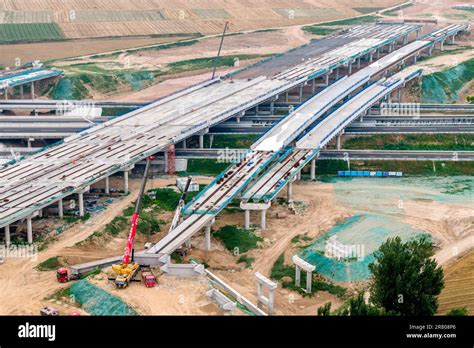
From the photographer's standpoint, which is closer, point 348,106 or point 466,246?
point 466,246

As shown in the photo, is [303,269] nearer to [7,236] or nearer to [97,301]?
[97,301]

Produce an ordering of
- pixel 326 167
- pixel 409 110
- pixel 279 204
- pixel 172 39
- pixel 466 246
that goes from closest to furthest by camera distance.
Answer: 1. pixel 466 246
2. pixel 279 204
3. pixel 326 167
4. pixel 409 110
5. pixel 172 39

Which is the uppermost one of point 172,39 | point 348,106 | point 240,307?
point 172,39

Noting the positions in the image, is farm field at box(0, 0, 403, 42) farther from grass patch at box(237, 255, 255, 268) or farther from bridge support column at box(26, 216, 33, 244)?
grass patch at box(237, 255, 255, 268)

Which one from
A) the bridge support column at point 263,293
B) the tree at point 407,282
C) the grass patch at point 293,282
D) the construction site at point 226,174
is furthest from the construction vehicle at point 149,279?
the tree at point 407,282

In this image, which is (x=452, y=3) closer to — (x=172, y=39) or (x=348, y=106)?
(x=172, y=39)

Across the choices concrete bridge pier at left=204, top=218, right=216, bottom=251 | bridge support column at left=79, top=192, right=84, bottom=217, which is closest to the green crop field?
bridge support column at left=79, top=192, right=84, bottom=217
